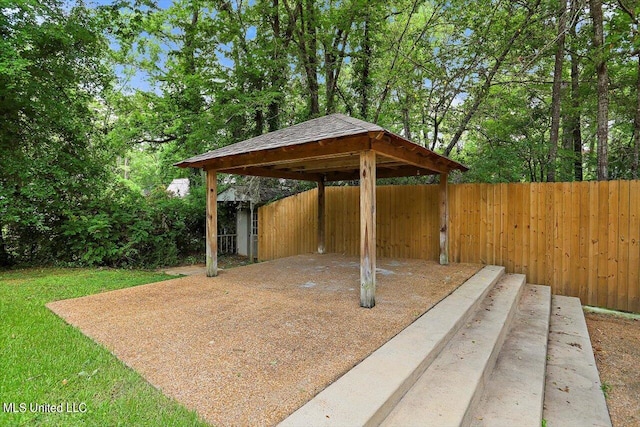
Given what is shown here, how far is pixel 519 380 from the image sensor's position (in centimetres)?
279

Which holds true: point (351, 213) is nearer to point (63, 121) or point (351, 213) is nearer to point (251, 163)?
point (251, 163)

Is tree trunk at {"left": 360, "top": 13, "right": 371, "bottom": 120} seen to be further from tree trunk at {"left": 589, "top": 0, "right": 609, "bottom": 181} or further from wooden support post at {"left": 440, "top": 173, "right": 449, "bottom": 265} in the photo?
tree trunk at {"left": 589, "top": 0, "right": 609, "bottom": 181}

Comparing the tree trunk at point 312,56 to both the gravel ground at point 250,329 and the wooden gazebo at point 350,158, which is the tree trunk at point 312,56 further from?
the gravel ground at point 250,329

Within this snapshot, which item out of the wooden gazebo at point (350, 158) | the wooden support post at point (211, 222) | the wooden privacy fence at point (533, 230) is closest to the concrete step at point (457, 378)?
the wooden gazebo at point (350, 158)

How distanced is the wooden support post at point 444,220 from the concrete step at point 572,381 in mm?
2296

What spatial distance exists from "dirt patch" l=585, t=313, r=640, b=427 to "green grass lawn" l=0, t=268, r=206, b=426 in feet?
11.3

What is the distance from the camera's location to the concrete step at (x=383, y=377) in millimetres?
1873

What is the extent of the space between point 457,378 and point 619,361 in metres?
2.56

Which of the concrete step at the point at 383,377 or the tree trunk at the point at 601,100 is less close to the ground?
the tree trunk at the point at 601,100

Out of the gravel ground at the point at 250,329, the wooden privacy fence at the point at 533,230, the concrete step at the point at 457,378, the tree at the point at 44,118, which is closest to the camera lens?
the concrete step at the point at 457,378

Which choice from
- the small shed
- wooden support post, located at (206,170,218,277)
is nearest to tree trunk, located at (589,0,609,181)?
wooden support post, located at (206,170,218,277)

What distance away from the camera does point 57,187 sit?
6.79 metres

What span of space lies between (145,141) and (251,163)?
8760mm

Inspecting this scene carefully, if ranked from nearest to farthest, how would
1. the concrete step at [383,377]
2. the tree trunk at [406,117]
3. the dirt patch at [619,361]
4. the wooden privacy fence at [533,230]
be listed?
the concrete step at [383,377] < the dirt patch at [619,361] < the wooden privacy fence at [533,230] < the tree trunk at [406,117]
